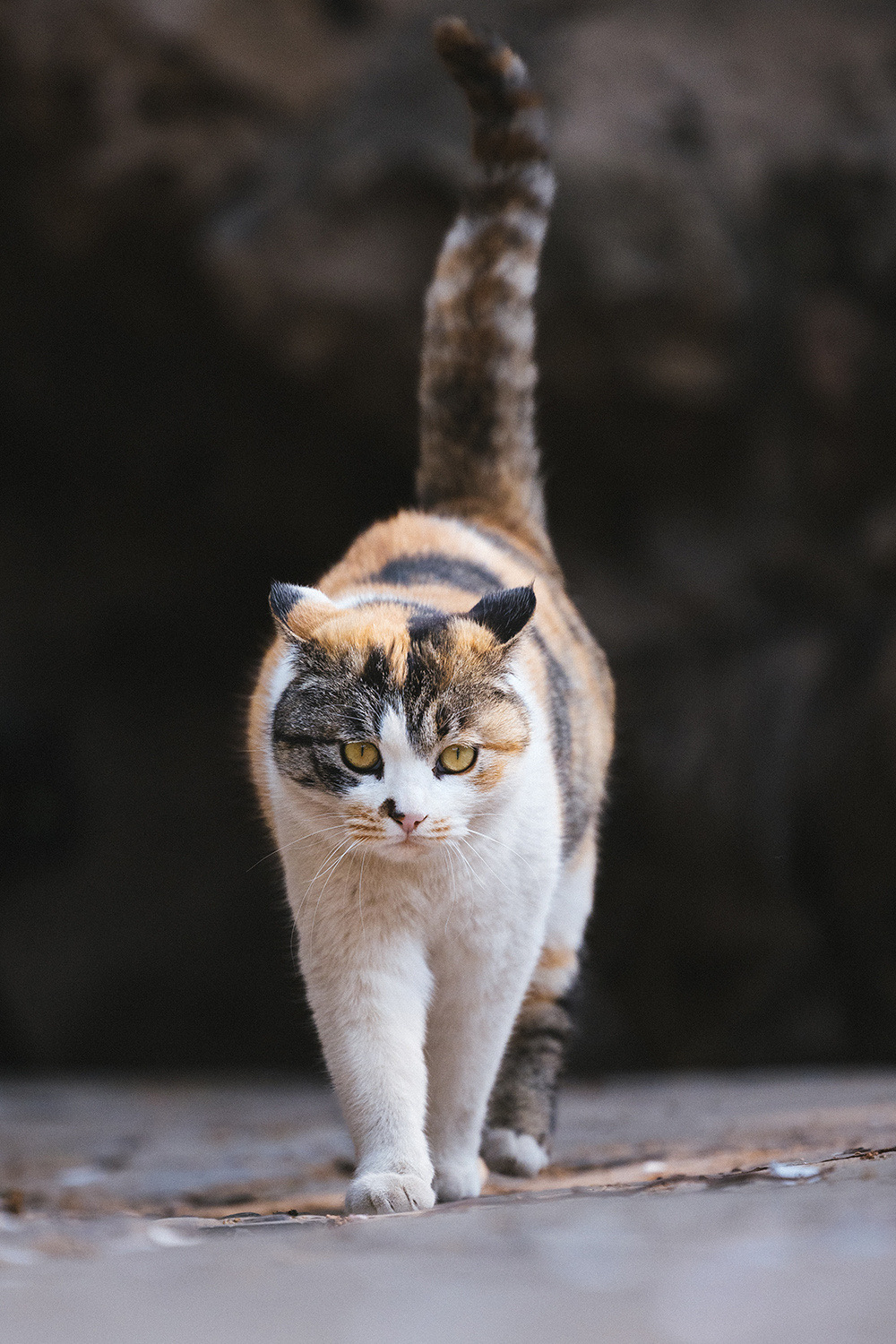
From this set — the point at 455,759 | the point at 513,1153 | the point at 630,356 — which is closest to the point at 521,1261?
the point at 455,759

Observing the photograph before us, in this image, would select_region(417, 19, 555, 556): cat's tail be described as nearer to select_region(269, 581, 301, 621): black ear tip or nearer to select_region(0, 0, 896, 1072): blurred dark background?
select_region(269, 581, 301, 621): black ear tip

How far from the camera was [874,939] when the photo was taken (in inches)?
254

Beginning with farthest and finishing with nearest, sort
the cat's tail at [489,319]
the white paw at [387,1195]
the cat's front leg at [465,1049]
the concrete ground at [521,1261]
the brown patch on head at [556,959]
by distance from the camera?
the cat's tail at [489,319] < the brown patch on head at [556,959] < the cat's front leg at [465,1049] < the white paw at [387,1195] < the concrete ground at [521,1261]

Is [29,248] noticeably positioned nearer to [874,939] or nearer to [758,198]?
[758,198]

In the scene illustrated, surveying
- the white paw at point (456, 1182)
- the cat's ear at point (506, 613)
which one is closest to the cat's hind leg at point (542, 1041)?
the white paw at point (456, 1182)

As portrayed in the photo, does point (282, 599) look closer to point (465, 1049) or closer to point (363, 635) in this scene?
point (363, 635)

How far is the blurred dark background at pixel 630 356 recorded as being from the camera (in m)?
6.26

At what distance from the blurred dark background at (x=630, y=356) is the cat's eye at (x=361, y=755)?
4.21 m

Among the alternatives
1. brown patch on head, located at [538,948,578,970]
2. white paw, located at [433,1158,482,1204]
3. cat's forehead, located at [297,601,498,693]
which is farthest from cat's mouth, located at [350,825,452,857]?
brown patch on head, located at [538,948,578,970]

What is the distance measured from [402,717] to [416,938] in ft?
1.38

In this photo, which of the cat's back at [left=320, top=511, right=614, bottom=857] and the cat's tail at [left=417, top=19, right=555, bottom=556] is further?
the cat's tail at [left=417, top=19, right=555, bottom=556]

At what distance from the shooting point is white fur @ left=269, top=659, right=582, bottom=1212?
2.33m

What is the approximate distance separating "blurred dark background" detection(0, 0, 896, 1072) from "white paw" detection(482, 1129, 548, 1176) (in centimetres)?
358

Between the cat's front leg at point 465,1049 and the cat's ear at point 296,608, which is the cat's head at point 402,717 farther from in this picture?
the cat's front leg at point 465,1049
